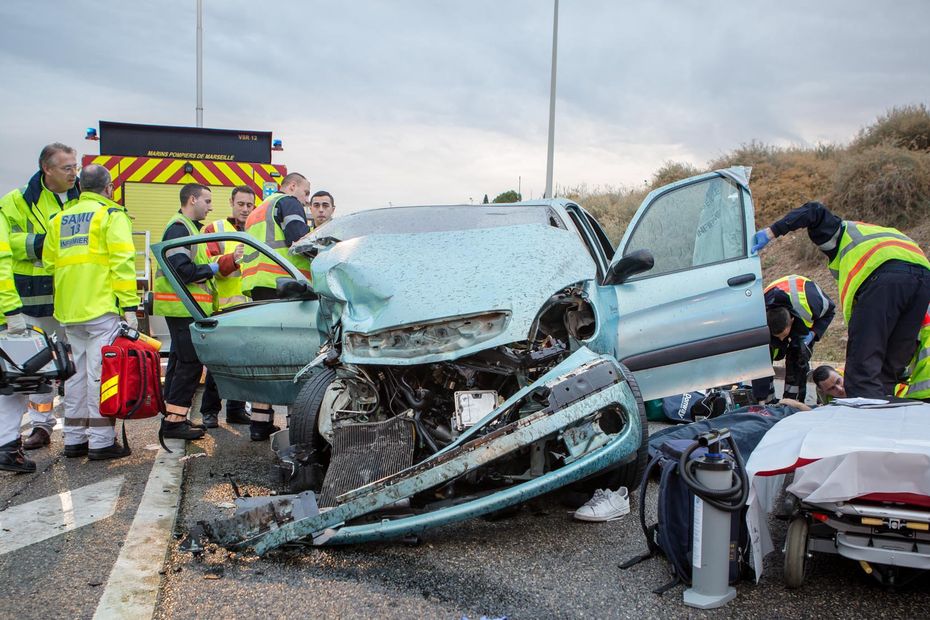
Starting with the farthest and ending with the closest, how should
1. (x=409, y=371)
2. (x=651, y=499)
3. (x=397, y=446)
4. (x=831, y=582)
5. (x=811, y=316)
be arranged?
(x=811, y=316) < (x=651, y=499) < (x=409, y=371) < (x=397, y=446) < (x=831, y=582)

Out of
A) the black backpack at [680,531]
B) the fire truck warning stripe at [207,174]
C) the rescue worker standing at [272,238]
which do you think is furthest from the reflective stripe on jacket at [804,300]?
the fire truck warning stripe at [207,174]

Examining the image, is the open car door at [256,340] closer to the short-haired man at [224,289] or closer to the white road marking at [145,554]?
the white road marking at [145,554]

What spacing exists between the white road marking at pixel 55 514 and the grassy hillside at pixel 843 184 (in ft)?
26.9

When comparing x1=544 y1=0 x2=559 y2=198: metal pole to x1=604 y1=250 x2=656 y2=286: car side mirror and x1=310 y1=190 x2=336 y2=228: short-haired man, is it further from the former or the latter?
x1=604 y1=250 x2=656 y2=286: car side mirror

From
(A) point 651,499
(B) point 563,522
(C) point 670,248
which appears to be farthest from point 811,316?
(B) point 563,522

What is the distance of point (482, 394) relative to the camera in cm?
352

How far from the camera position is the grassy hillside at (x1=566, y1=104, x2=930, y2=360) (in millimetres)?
12859

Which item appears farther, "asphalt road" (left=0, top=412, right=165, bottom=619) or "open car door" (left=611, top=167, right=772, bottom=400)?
"open car door" (left=611, top=167, right=772, bottom=400)

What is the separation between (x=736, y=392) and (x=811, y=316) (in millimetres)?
762

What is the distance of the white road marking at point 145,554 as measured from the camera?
8.71 feet

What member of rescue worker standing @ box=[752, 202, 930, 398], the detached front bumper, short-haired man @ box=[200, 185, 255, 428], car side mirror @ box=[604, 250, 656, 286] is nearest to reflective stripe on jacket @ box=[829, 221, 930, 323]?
rescue worker standing @ box=[752, 202, 930, 398]

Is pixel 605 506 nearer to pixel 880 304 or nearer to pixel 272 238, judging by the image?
pixel 880 304

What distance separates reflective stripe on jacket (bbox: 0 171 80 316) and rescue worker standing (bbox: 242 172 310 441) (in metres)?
1.29

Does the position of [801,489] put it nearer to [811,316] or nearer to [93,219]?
[811,316]
